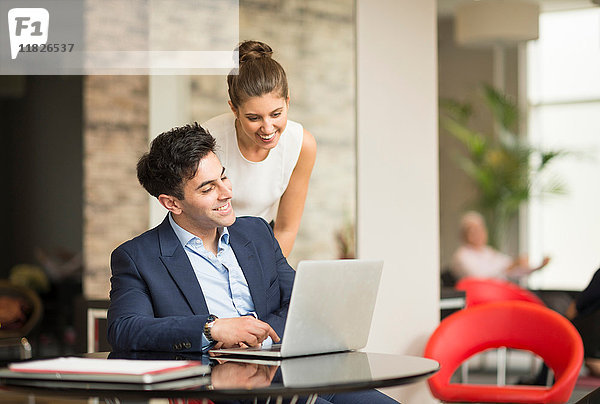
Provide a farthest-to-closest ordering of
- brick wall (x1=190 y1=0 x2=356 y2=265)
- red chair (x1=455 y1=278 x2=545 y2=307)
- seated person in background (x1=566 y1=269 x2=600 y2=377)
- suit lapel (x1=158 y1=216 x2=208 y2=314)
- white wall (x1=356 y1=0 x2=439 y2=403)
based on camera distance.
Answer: red chair (x1=455 y1=278 x2=545 y2=307) → seated person in background (x1=566 y1=269 x2=600 y2=377) → white wall (x1=356 y1=0 x2=439 y2=403) → brick wall (x1=190 y1=0 x2=356 y2=265) → suit lapel (x1=158 y1=216 x2=208 y2=314)

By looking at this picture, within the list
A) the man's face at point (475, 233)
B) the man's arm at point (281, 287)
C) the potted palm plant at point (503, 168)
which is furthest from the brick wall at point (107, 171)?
the potted palm plant at point (503, 168)

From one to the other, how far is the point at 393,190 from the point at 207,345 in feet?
6.02

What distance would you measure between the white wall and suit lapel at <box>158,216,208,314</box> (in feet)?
4.56

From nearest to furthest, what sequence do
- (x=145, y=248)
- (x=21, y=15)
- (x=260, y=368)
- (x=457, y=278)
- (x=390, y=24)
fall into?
(x=260, y=368)
(x=145, y=248)
(x=21, y=15)
(x=390, y=24)
(x=457, y=278)

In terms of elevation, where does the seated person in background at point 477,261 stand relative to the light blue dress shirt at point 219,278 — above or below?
below

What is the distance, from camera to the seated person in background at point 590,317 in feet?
16.0

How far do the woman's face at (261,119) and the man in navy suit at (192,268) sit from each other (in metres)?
0.48

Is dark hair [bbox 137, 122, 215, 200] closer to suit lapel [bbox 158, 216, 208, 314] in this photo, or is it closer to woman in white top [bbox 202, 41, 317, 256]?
suit lapel [bbox 158, 216, 208, 314]

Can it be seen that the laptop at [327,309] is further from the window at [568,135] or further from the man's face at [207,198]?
the window at [568,135]

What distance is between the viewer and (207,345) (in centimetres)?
251

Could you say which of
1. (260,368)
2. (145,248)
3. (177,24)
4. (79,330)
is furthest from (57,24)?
(260,368)

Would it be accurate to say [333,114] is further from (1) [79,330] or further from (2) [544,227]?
(2) [544,227]

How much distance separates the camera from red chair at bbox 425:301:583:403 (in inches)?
144

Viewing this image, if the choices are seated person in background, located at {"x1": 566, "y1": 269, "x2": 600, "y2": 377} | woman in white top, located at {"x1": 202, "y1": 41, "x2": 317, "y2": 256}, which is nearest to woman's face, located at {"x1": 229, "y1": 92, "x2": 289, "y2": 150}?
woman in white top, located at {"x1": 202, "y1": 41, "x2": 317, "y2": 256}
